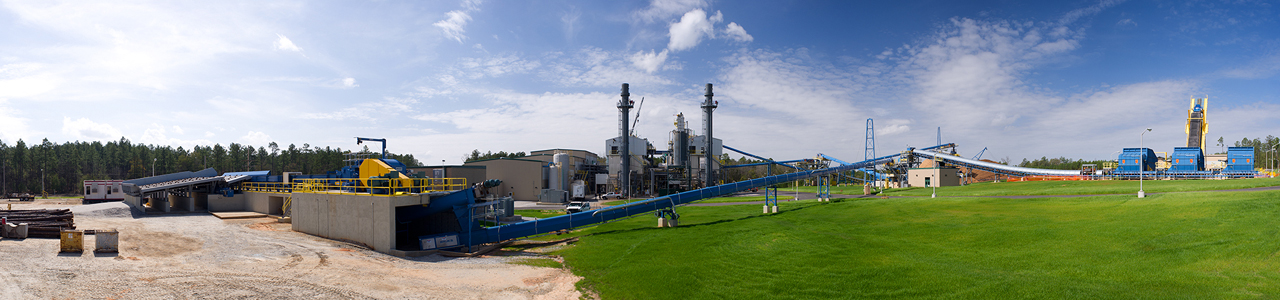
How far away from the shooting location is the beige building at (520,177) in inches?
2534

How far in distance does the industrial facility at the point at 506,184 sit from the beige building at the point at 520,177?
14 centimetres

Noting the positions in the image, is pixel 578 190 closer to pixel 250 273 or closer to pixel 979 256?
pixel 250 273

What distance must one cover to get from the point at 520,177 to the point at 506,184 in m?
2.45

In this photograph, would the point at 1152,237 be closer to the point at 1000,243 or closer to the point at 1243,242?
the point at 1243,242

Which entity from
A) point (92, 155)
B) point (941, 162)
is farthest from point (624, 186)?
point (92, 155)

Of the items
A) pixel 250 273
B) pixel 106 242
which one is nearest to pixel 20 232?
pixel 106 242

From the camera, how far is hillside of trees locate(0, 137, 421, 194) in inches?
3944

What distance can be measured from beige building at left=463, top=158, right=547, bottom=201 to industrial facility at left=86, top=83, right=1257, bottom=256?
142mm

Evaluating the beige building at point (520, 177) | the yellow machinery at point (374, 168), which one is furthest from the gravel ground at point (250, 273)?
the beige building at point (520, 177)

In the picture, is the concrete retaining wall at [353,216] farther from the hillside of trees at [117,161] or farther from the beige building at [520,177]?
the hillside of trees at [117,161]

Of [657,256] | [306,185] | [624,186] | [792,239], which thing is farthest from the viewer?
[624,186]

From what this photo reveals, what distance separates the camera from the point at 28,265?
51.5 ft

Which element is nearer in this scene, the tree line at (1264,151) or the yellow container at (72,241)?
the yellow container at (72,241)

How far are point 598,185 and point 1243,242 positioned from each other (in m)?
65.6
